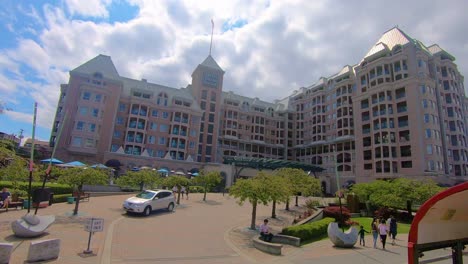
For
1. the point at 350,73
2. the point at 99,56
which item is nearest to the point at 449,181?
the point at 350,73

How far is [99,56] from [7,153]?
55.8 m

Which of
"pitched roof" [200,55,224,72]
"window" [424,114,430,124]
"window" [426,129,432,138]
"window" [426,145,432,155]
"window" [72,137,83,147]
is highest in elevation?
"pitched roof" [200,55,224,72]

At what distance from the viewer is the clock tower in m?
74.1

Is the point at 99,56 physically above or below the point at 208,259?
above

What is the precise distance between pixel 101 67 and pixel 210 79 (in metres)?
27.8

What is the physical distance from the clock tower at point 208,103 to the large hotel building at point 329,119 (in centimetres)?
27

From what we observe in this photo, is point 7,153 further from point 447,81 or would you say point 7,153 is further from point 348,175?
point 447,81

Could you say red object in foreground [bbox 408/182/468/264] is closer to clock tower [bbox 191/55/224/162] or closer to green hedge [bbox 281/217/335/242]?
green hedge [bbox 281/217/335/242]

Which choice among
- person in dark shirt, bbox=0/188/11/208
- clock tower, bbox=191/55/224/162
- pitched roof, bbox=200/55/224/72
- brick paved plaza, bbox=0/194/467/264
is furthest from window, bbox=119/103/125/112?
person in dark shirt, bbox=0/188/11/208

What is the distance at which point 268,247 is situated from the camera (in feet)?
49.8

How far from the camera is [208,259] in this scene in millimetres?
12539

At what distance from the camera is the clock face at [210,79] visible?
76.6 metres

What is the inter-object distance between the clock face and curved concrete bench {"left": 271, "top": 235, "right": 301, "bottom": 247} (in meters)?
62.6

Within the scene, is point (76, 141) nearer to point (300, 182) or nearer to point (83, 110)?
point (83, 110)
